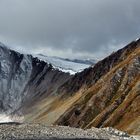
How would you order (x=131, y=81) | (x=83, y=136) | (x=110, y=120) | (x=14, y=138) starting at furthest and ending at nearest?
(x=131, y=81) → (x=110, y=120) → (x=83, y=136) → (x=14, y=138)

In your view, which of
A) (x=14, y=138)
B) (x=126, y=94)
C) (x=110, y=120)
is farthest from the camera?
(x=126, y=94)

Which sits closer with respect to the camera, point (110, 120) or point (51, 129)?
point (51, 129)

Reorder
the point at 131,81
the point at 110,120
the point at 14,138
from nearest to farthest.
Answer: the point at 14,138 → the point at 110,120 → the point at 131,81

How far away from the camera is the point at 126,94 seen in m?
183

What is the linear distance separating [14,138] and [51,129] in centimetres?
1072

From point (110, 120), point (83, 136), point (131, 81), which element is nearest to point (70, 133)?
point (83, 136)

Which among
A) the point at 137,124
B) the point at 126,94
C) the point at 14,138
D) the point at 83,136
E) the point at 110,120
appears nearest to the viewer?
the point at 14,138

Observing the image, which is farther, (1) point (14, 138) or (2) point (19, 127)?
(2) point (19, 127)

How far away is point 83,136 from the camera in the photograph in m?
73.5

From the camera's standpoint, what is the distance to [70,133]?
75250mm

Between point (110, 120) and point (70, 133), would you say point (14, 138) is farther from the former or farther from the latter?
point (110, 120)

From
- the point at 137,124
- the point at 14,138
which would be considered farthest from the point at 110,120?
the point at 14,138

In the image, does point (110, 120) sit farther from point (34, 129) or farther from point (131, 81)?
point (34, 129)

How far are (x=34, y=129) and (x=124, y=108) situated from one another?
87.4 m
